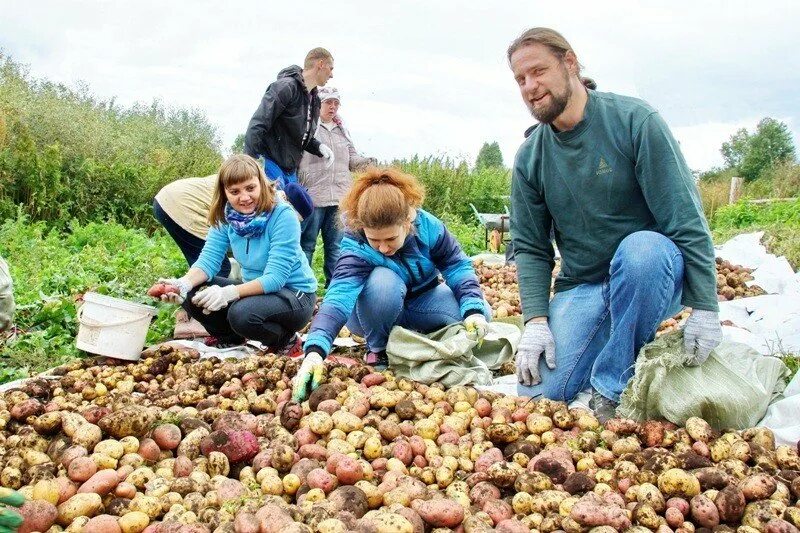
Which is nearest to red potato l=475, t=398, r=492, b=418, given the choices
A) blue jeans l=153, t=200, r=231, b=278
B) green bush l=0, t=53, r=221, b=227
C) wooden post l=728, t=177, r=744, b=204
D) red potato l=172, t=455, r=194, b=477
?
red potato l=172, t=455, r=194, b=477

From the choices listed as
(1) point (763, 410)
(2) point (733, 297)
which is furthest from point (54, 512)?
(2) point (733, 297)

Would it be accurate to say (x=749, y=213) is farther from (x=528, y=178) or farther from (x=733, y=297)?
(x=528, y=178)

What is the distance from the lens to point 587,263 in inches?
111

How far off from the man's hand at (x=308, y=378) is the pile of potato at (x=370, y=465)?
3.1 inches

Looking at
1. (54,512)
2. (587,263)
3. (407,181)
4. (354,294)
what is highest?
(407,181)

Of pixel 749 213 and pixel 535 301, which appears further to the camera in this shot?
pixel 749 213

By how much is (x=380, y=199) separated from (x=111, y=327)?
59.5 inches

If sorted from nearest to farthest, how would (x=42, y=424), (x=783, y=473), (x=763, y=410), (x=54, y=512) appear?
1. (x=54, y=512)
2. (x=783, y=473)
3. (x=42, y=424)
4. (x=763, y=410)

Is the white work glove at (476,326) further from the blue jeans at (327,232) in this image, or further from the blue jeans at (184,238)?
the blue jeans at (327,232)

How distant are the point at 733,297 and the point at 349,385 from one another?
137 inches

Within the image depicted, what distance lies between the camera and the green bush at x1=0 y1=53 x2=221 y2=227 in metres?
7.94

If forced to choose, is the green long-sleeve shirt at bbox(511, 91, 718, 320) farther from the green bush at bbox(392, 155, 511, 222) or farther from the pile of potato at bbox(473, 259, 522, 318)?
the green bush at bbox(392, 155, 511, 222)

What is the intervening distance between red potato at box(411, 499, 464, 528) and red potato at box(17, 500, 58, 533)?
36.9 inches

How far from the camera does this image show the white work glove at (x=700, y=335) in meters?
2.45
